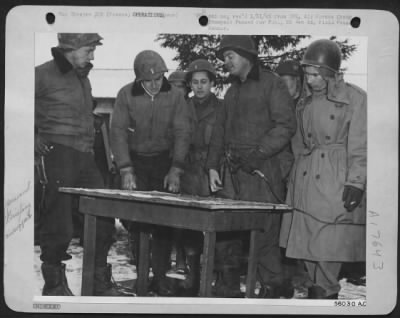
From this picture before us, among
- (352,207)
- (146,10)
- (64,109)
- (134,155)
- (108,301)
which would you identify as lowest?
(108,301)

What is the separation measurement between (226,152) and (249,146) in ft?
0.41

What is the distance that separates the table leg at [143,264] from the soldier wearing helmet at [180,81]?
0.77 metres

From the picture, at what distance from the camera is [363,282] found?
323cm

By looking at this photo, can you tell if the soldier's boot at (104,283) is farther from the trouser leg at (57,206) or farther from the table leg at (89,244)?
the trouser leg at (57,206)

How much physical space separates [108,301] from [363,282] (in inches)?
52.3

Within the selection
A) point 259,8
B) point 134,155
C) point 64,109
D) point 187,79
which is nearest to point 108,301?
point 134,155

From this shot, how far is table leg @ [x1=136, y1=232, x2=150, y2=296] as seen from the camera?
3.22 m

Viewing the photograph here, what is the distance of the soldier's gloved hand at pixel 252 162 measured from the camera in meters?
3.24

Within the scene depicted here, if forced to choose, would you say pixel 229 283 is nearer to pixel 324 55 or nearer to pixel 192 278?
pixel 192 278

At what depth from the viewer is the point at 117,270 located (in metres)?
3.24

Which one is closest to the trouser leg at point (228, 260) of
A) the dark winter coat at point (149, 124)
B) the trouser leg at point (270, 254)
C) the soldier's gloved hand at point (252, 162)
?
the trouser leg at point (270, 254)

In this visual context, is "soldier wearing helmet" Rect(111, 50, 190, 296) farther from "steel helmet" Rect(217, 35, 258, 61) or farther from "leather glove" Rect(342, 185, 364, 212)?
"leather glove" Rect(342, 185, 364, 212)

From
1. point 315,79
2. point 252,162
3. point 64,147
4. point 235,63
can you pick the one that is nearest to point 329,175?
point 252,162

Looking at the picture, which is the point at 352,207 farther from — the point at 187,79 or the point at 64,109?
the point at 64,109
